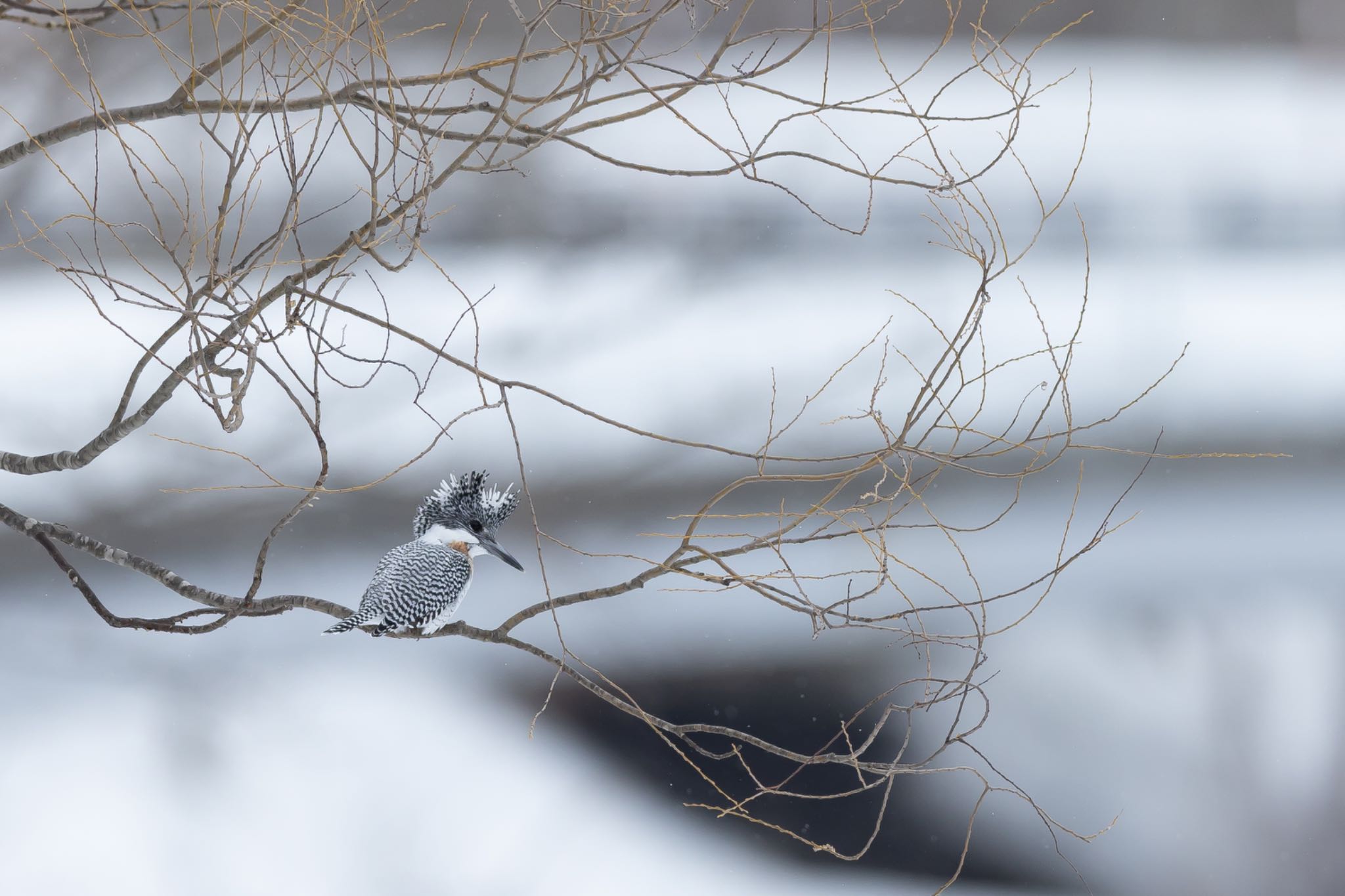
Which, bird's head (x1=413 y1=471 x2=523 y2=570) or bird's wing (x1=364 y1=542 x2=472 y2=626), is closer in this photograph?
bird's wing (x1=364 y1=542 x2=472 y2=626)

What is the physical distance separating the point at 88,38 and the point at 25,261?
567mm

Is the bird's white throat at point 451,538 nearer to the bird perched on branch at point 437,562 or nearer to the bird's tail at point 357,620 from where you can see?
the bird perched on branch at point 437,562

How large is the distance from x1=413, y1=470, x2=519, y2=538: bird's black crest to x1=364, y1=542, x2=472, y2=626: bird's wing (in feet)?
0.19

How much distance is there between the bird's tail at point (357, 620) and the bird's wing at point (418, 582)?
0.11 feet

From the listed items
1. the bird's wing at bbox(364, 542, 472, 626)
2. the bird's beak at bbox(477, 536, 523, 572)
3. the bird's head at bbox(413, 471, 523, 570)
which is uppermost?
the bird's head at bbox(413, 471, 523, 570)

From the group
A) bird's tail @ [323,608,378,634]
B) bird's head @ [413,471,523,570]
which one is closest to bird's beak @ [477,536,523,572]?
bird's head @ [413,471,523,570]

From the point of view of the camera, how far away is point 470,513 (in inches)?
65.8

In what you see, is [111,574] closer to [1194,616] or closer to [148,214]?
[148,214]

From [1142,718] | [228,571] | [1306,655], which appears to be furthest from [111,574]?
[1306,655]

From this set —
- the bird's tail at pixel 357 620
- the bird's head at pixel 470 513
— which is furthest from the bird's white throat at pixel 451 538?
the bird's tail at pixel 357 620

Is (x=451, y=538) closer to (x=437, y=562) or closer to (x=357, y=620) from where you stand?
(x=437, y=562)

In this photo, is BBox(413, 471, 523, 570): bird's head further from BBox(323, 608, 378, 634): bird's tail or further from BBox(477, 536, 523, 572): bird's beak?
BBox(323, 608, 378, 634): bird's tail

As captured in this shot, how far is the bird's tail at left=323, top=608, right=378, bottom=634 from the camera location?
1300 mm

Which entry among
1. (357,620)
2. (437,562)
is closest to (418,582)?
(437,562)
